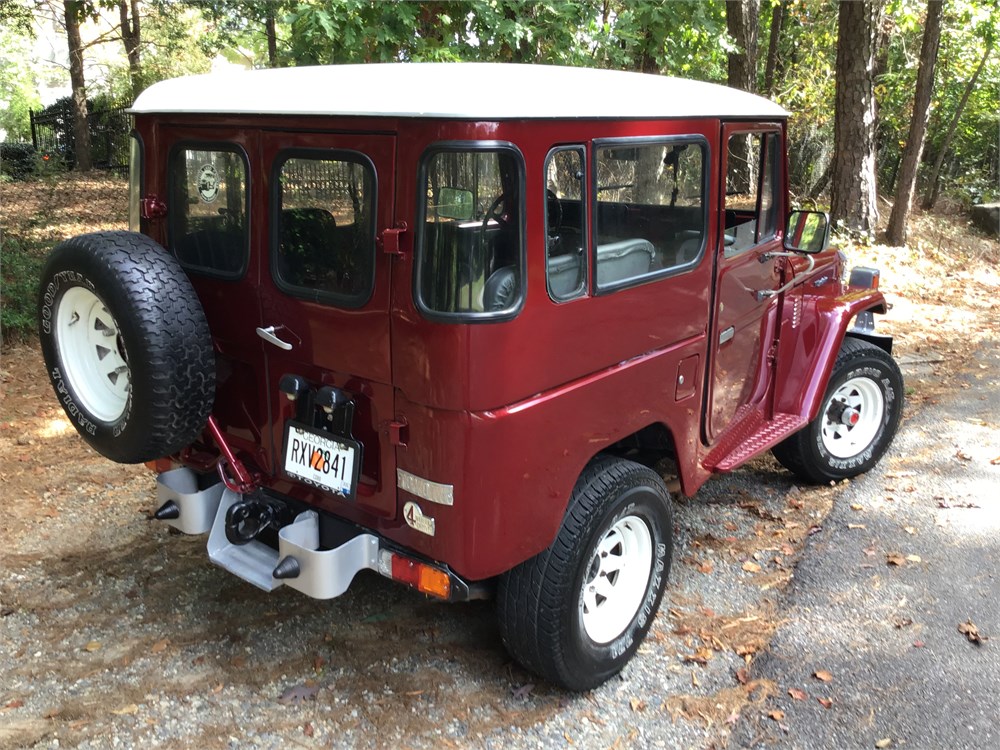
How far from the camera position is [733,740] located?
2.90 meters

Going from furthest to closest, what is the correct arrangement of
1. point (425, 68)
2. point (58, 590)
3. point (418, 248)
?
1. point (58, 590)
2. point (425, 68)
3. point (418, 248)

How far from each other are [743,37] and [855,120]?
6.82 feet

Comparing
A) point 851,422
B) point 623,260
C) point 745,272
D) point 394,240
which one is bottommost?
point 851,422

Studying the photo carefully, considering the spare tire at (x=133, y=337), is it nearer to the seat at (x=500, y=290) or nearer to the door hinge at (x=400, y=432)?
the door hinge at (x=400, y=432)

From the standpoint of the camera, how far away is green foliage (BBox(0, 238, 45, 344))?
684 cm

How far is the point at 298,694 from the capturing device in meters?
3.09

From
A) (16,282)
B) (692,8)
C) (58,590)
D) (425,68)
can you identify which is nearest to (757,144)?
(425,68)

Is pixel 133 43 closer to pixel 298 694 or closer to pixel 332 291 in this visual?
pixel 332 291

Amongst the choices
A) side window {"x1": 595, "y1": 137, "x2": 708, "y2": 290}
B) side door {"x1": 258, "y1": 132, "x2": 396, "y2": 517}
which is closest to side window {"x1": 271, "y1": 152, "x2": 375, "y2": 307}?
→ side door {"x1": 258, "y1": 132, "x2": 396, "y2": 517}

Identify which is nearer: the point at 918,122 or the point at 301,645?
the point at 301,645

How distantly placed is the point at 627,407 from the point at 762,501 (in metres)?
2.05

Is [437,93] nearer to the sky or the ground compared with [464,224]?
nearer to the sky

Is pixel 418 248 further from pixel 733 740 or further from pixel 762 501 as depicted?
pixel 762 501

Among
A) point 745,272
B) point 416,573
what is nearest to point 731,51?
point 745,272
